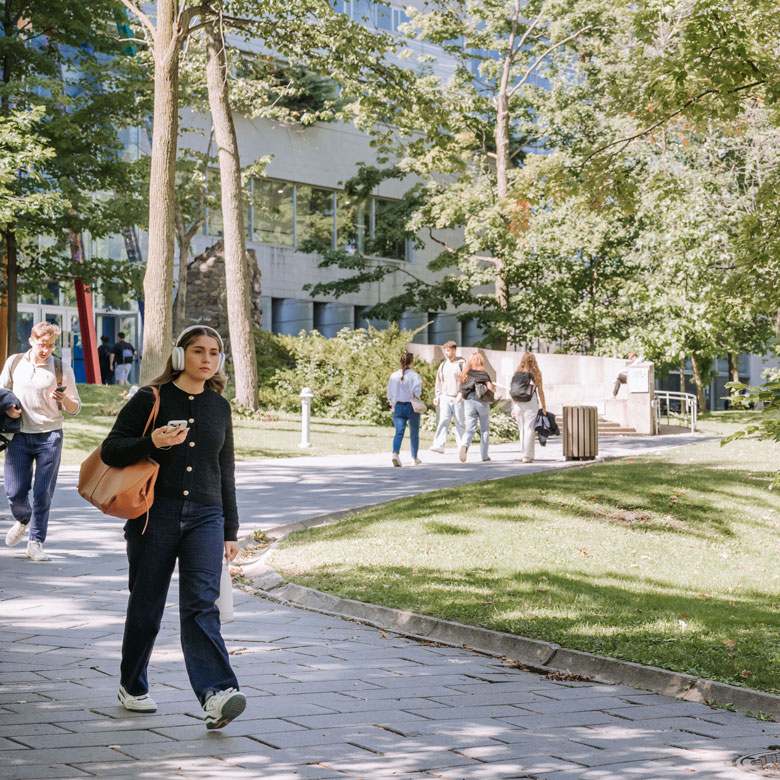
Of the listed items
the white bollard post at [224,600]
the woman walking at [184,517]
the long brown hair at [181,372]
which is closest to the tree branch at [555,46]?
the long brown hair at [181,372]

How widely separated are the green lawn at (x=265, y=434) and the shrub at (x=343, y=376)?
1.18 meters

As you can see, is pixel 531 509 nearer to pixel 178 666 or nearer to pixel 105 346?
pixel 178 666

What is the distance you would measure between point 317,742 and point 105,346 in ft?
110

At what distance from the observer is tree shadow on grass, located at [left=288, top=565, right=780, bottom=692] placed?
22.7 ft

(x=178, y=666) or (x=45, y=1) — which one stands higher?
(x=45, y=1)

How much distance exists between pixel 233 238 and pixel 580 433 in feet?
29.9

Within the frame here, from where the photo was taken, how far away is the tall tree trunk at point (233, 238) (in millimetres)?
23953

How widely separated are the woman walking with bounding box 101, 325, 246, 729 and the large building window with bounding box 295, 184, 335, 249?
38.3 meters

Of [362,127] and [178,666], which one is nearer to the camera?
[178,666]

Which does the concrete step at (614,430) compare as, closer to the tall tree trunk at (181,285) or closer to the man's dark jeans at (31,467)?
the tall tree trunk at (181,285)

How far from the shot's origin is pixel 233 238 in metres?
24.0

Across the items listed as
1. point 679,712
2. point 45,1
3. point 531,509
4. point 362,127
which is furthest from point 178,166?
point 679,712

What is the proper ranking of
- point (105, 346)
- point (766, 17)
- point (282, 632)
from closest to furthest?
point (282, 632) < point (766, 17) < point (105, 346)

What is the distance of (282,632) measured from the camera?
25.1 feet
